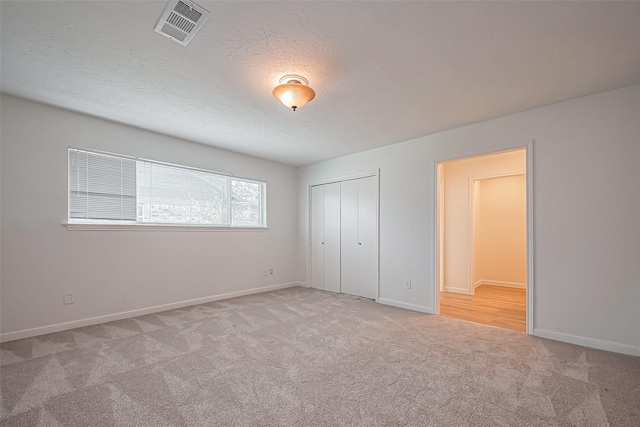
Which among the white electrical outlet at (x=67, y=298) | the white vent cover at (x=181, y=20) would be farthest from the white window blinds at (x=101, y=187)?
the white vent cover at (x=181, y=20)

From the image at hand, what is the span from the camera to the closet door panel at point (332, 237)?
5.25 m

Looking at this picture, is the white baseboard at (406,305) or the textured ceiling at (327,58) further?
the white baseboard at (406,305)

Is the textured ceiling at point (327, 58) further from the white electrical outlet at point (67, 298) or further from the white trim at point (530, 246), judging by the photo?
the white electrical outlet at point (67, 298)

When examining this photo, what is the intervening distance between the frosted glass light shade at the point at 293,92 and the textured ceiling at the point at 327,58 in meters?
0.11

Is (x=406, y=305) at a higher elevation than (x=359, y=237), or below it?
below

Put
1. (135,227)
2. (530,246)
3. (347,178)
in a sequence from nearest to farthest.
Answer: (530,246) → (135,227) → (347,178)

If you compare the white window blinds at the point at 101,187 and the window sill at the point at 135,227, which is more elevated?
the white window blinds at the point at 101,187

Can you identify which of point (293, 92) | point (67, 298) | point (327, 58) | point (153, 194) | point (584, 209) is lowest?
point (67, 298)

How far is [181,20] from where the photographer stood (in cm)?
182

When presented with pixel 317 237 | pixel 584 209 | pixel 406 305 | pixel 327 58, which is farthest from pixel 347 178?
pixel 584 209

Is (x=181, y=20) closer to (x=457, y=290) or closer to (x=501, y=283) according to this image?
(x=457, y=290)

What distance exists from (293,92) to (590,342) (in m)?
3.69

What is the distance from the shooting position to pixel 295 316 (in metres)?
3.71

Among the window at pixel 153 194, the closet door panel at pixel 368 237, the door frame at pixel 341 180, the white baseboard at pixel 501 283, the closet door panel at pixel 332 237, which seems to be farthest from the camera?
the white baseboard at pixel 501 283
